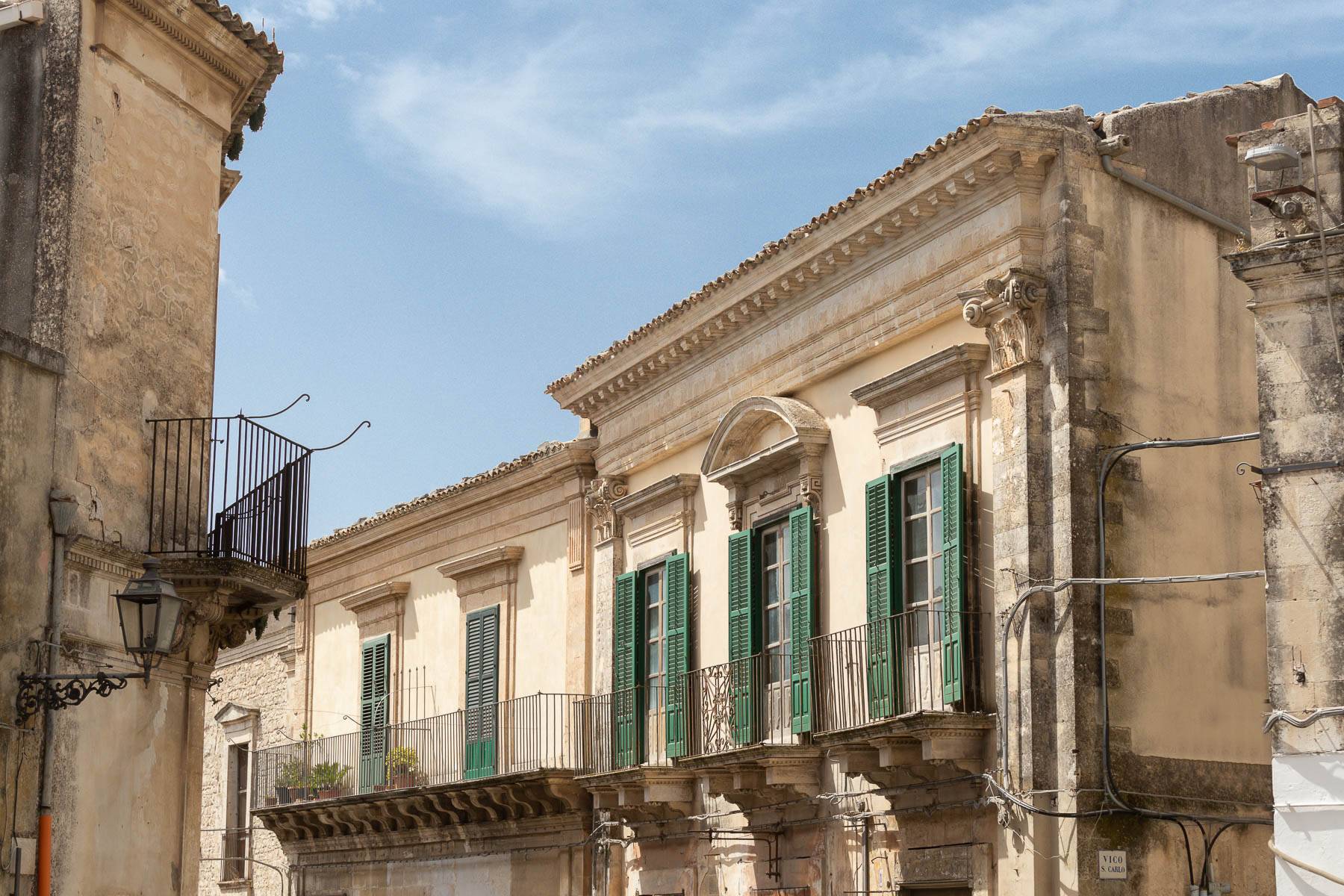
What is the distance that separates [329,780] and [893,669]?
448 inches

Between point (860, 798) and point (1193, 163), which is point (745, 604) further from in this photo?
point (1193, 163)

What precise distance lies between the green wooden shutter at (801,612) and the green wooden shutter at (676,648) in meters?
1.86

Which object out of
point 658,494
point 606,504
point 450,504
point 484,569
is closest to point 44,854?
point 658,494

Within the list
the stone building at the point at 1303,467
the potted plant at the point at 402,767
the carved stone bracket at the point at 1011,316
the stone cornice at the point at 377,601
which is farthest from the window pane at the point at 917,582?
the stone cornice at the point at 377,601

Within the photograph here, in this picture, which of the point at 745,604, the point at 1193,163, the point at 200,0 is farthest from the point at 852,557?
the point at 200,0

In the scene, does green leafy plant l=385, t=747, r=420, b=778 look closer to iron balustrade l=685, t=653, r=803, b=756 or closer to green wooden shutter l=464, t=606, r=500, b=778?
green wooden shutter l=464, t=606, r=500, b=778

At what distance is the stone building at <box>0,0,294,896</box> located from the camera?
12.3 m

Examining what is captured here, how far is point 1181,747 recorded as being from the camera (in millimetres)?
15125

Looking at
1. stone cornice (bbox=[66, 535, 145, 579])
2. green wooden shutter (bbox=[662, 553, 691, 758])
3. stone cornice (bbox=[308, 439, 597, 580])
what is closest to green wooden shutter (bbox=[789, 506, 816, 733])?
green wooden shutter (bbox=[662, 553, 691, 758])

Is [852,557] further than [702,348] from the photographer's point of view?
No

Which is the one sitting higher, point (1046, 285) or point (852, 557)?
point (1046, 285)

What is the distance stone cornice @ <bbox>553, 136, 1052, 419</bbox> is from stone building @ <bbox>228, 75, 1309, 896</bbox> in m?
0.04

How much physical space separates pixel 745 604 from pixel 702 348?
311 cm

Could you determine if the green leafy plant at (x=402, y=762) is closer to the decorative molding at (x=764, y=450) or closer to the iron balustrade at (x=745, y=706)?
the iron balustrade at (x=745, y=706)
